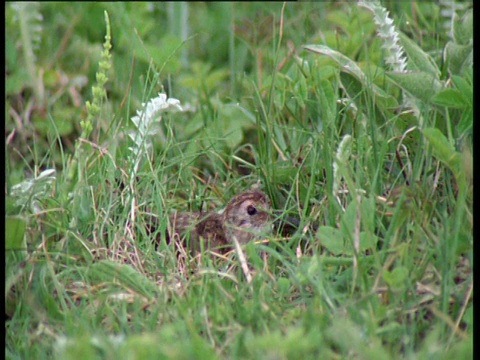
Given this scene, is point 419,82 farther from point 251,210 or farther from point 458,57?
point 251,210

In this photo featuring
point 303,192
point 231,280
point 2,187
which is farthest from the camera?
point 303,192

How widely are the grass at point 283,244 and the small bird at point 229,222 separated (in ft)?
0.31

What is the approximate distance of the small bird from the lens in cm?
369

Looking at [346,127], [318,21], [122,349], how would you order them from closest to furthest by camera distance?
[122,349], [346,127], [318,21]

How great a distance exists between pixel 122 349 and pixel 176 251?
43.1 inches

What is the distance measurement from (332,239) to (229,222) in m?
0.72

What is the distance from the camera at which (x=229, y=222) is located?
3.71 metres

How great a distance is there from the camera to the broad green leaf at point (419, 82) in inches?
135

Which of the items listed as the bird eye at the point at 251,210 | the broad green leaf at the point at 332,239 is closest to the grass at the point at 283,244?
the broad green leaf at the point at 332,239

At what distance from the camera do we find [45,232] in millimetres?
3375

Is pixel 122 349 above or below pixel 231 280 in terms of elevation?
above

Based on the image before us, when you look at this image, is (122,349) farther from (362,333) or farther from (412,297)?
(412,297)

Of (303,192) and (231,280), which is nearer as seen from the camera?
(231,280)
